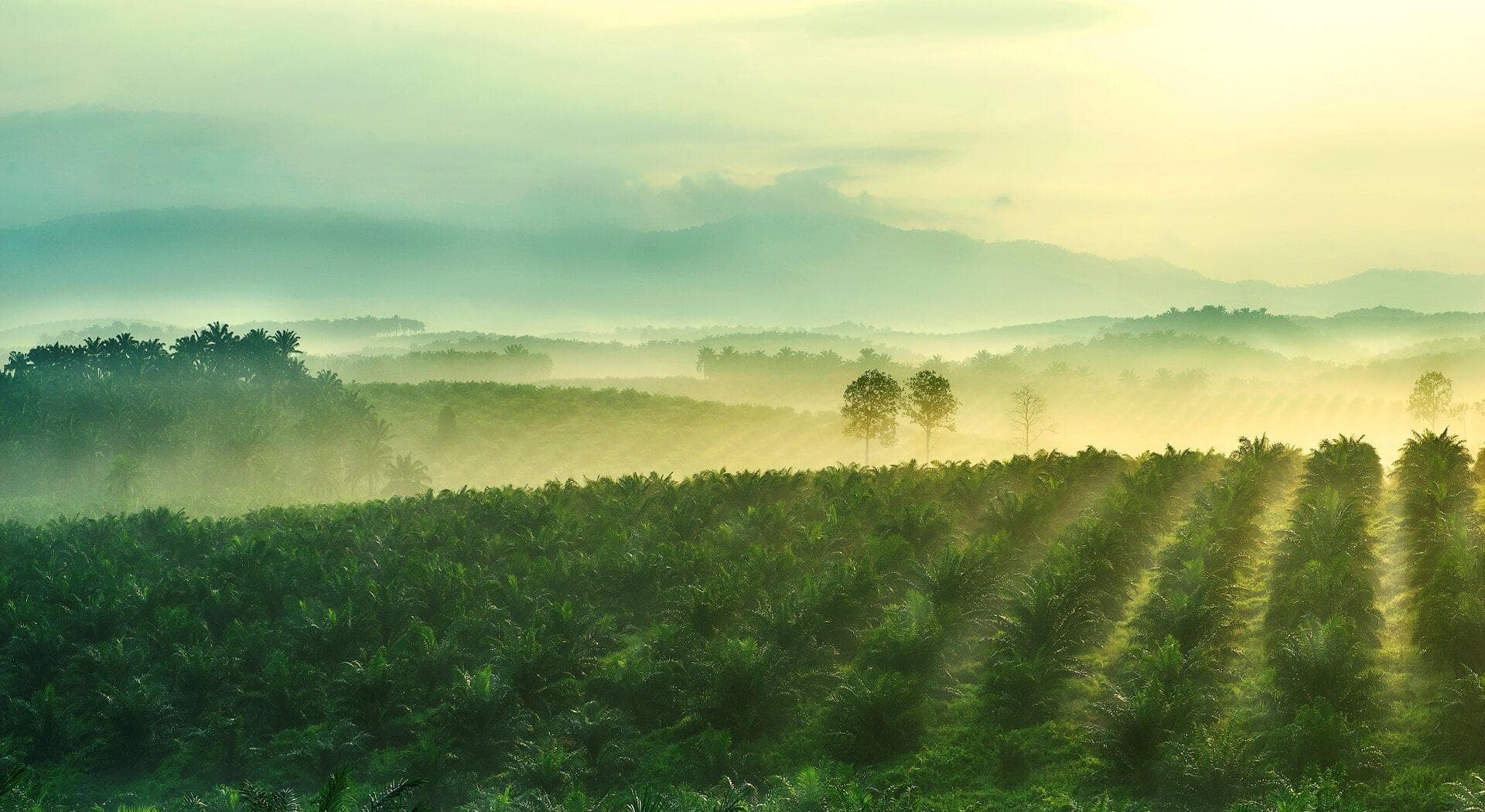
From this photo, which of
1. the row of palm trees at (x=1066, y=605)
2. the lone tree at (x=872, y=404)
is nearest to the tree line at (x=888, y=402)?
the lone tree at (x=872, y=404)

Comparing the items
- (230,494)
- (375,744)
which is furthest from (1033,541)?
(230,494)

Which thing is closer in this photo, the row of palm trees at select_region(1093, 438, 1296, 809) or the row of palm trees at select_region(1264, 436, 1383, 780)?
the row of palm trees at select_region(1264, 436, 1383, 780)

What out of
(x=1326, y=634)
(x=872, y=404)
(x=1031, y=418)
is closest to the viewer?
(x=1326, y=634)

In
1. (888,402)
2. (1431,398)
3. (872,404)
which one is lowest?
(872,404)

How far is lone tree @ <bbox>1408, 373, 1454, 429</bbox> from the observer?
305 feet

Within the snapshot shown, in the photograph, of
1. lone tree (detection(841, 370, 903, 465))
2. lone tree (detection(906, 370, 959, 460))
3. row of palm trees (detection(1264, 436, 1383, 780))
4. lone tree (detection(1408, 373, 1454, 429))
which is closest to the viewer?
row of palm trees (detection(1264, 436, 1383, 780))

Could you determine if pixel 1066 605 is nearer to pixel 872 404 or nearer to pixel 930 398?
pixel 872 404

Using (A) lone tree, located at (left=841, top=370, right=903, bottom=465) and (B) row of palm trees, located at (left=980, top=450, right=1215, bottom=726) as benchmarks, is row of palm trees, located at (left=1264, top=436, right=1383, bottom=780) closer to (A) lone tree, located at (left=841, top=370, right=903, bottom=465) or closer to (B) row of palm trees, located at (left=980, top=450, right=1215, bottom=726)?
(B) row of palm trees, located at (left=980, top=450, right=1215, bottom=726)

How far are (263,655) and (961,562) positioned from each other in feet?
46.9

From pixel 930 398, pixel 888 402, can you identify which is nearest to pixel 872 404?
pixel 888 402

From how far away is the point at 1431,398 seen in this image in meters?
92.7

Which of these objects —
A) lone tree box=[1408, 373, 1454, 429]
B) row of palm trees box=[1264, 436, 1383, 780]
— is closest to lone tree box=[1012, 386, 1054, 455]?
lone tree box=[1408, 373, 1454, 429]

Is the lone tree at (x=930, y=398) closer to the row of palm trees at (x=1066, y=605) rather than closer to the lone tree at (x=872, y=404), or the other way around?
the lone tree at (x=872, y=404)

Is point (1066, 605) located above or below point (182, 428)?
below
